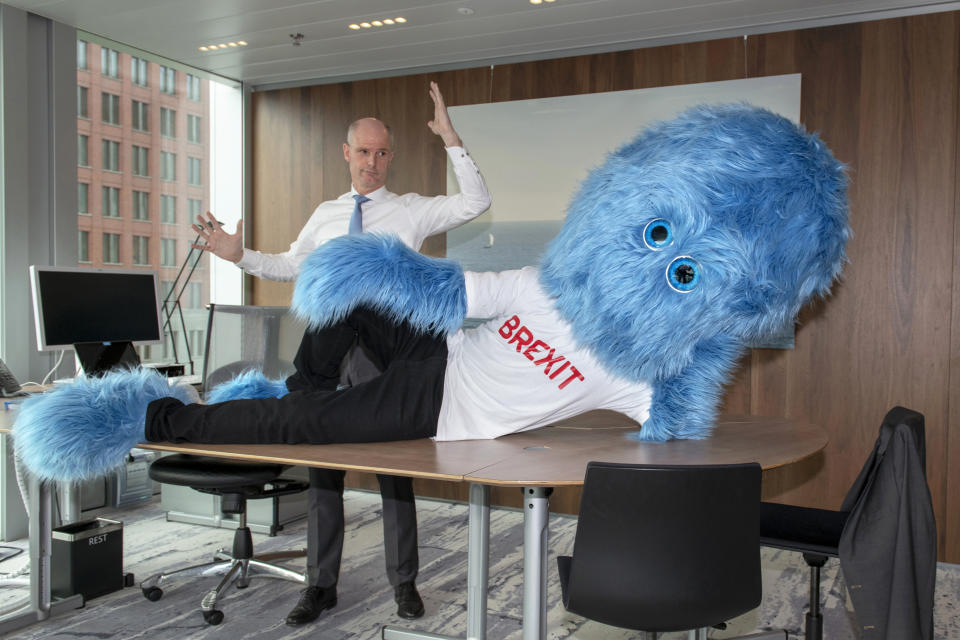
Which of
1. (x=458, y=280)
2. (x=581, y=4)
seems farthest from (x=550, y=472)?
(x=581, y=4)

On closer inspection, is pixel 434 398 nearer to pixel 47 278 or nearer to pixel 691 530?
pixel 691 530

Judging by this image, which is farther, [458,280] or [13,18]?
[13,18]

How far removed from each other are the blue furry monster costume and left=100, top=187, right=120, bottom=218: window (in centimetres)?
242

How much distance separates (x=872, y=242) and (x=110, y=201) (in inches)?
149

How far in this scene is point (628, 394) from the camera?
6.34 feet

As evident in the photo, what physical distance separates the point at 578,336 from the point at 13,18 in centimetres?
318

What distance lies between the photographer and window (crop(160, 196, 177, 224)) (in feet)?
14.5

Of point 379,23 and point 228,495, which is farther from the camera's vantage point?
point 379,23

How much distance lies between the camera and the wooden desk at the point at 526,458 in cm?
162

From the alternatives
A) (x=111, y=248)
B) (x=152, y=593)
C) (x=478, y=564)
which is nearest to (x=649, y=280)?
(x=478, y=564)

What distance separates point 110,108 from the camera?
161 inches

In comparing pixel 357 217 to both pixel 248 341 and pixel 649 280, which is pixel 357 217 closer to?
pixel 248 341

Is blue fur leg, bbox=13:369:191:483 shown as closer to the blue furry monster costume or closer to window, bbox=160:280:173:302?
the blue furry monster costume

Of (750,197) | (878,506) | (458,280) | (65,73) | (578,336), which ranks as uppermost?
(65,73)
